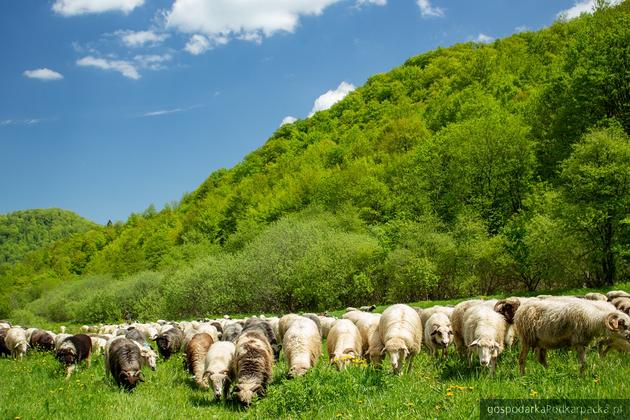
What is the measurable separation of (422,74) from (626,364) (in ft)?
431

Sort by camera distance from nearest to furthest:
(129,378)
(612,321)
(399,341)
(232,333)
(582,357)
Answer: (612,321), (582,357), (399,341), (129,378), (232,333)

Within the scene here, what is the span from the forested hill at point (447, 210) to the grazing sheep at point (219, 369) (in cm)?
2601

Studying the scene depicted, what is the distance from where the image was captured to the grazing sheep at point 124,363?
13.4 metres

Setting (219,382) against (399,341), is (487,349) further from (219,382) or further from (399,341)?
(219,382)

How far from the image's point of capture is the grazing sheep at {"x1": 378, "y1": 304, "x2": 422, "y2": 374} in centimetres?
1205

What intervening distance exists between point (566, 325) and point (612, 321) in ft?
2.91

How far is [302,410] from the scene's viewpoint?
Answer: 31.1 feet

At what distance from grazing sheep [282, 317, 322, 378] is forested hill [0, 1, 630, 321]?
23.9 metres

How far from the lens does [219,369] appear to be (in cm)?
1280

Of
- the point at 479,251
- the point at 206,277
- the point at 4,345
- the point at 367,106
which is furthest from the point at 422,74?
the point at 4,345

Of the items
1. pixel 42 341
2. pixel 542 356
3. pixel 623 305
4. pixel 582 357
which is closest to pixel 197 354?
pixel 542 356

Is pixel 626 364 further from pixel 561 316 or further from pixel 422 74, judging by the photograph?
pixel 422 74

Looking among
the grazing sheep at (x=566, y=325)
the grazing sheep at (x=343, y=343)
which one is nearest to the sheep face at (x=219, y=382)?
the grazing sheep at (x=343, y=343)

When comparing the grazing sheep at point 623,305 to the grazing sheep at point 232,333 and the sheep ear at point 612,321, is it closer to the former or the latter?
the sheep ear at point 612,321
